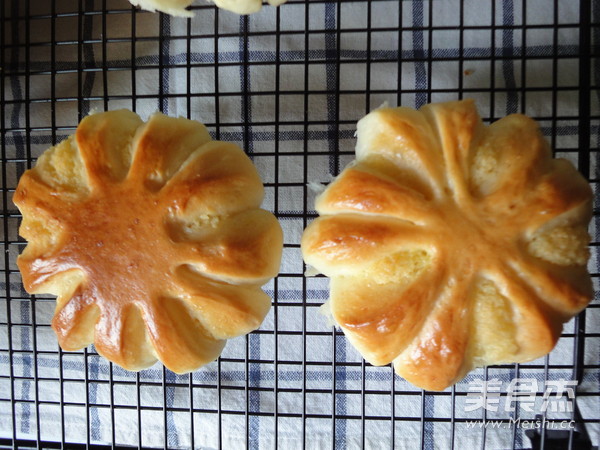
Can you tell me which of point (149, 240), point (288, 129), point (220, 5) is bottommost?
point (149, 240)

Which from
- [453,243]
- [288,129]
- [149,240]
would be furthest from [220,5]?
[453,243]

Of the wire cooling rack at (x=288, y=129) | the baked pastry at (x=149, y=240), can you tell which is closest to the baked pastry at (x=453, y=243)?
the baked pastry at (x=149, y=240)

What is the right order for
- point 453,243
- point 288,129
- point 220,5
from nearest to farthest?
1. point 453,243
2. point 220,5
3. point 288,129

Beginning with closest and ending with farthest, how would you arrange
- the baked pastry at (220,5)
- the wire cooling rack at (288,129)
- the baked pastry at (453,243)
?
the baked pastry at (453,243)
the baked pastry at (220,5)
the wire cooling rack at (288,129)

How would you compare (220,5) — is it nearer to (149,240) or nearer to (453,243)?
(149,240)

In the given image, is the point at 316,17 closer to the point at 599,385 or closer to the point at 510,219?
the point at 510,219

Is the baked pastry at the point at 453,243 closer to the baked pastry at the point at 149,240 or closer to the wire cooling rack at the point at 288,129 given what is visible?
the baked pastry at the point at 149,240

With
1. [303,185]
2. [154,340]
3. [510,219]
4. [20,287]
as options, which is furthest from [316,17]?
[20,287]
